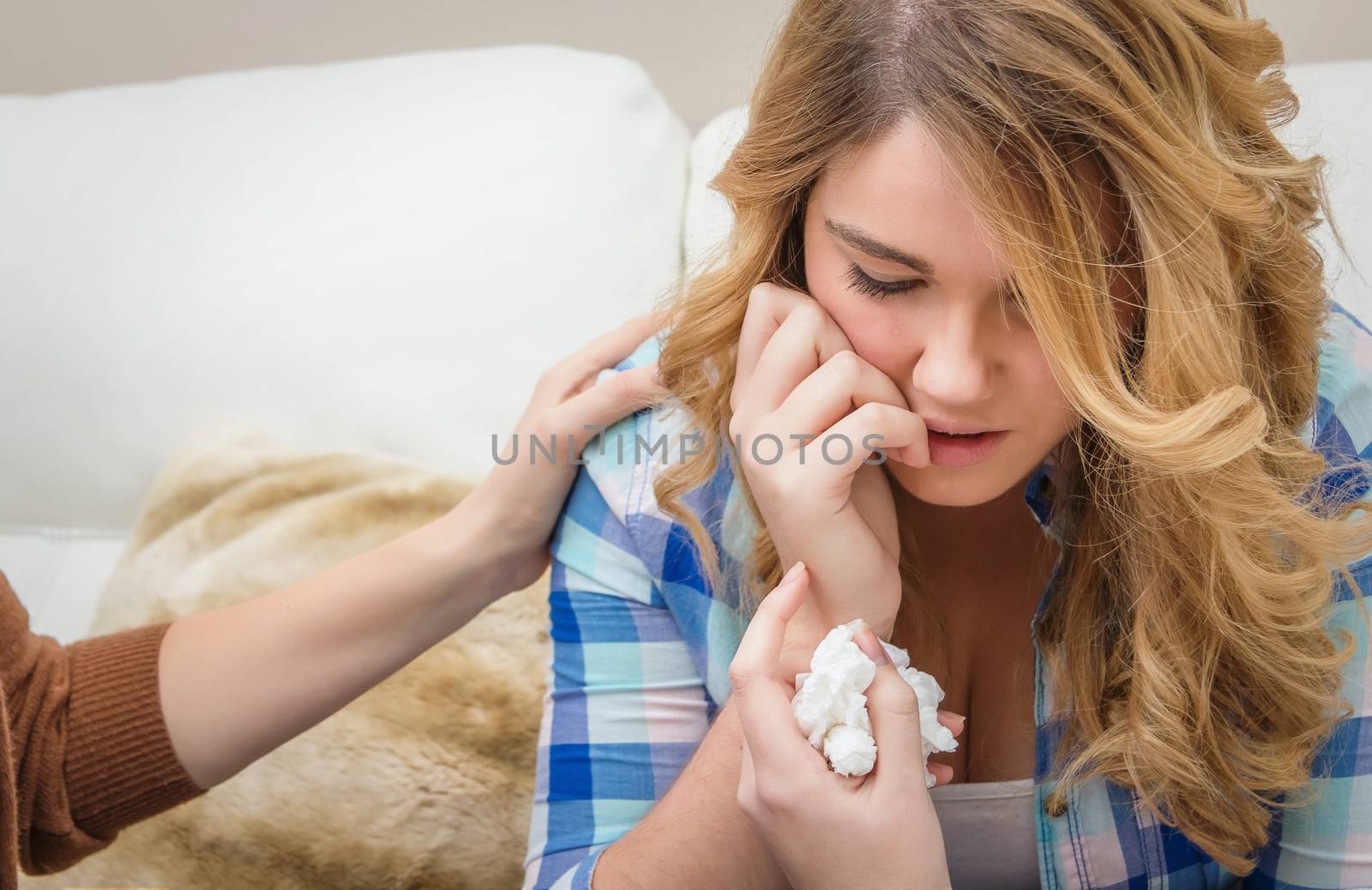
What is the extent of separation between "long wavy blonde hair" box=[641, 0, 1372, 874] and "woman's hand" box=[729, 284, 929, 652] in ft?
0.37

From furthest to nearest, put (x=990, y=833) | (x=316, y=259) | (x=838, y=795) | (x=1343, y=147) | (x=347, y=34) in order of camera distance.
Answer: (x=347, y=34)
(x=316, y=259)
(x=1343, y=147)
(x=990, y=833)
(x=838, y=795)

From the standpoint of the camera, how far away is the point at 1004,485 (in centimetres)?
106

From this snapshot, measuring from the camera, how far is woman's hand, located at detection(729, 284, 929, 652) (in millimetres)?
992

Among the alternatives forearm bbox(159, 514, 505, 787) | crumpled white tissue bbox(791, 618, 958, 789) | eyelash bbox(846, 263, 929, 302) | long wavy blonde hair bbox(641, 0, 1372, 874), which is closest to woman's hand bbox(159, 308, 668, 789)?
forearm bbox(159, 514, 505, 787)

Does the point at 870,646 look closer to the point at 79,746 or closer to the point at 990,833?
the point at 990,833

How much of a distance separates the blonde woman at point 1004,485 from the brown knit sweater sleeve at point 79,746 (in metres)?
0.42

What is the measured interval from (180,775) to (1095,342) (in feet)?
3.31

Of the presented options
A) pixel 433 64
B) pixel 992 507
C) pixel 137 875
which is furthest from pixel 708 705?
pixel 433 64

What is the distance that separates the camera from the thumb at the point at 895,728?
2.88 ft

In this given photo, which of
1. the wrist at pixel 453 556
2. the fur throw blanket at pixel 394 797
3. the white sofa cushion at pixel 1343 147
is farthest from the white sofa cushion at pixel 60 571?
the white sofa cushion at pixel 1343 147

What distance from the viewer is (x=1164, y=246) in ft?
3.09

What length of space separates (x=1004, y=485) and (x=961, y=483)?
4cm

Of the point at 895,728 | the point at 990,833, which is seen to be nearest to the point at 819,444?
the point at 895,728

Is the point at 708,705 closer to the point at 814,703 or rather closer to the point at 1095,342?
the point at 814,703
